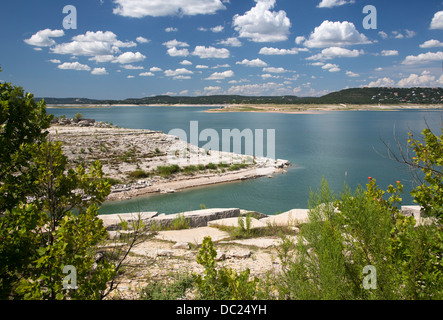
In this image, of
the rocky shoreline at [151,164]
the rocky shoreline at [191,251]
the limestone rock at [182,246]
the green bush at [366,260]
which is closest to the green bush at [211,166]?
the rocky shoreline at [151,164]

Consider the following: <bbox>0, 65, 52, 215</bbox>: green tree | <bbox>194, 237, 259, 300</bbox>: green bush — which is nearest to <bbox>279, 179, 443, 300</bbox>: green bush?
<bbox>194, 237, 259, 300</bbox>: green bush

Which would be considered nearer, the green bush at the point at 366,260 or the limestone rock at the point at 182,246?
the green bush at the point at 366,260

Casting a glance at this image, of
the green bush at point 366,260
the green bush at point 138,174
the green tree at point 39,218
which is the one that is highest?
the green tree at point 39,218

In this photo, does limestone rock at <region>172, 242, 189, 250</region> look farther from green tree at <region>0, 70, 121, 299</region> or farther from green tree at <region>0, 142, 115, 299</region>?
green tree at <region>0, 142, 115, 299</region>

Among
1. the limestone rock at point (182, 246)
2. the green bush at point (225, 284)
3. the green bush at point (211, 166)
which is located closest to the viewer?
the green bush at point (225, 284)

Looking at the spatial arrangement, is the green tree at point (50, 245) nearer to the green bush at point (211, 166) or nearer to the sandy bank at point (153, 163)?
the sandy bank at point (153, 163)

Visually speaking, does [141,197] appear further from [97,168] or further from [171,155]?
[97,168]

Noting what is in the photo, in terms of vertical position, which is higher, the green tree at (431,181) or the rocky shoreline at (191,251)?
the green tree at (431,181)

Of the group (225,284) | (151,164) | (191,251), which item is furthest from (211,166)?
(225,284)

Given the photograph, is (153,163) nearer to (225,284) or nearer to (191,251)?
(191,251)

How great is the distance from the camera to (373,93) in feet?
479

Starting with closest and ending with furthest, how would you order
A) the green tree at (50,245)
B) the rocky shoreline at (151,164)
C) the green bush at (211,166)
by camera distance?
the green tree at (50,245)
the rocky shoreline at (151,164)
the green bush at (211,166)

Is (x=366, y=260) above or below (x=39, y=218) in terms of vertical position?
below
